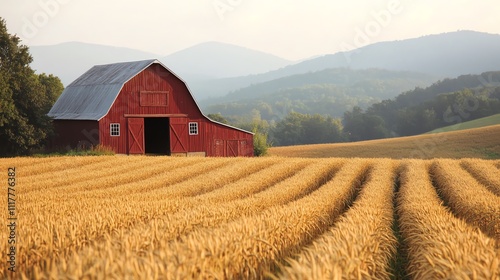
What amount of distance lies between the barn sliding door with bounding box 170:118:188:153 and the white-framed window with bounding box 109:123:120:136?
442 cm

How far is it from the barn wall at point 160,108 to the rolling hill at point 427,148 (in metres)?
19.1

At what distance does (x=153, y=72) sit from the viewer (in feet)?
161

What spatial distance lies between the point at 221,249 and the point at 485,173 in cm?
2463

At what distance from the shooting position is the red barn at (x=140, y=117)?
47.1 meters

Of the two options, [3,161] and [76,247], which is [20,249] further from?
[3,161]

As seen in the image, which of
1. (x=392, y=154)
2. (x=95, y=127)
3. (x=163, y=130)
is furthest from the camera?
(x=392, y=154)

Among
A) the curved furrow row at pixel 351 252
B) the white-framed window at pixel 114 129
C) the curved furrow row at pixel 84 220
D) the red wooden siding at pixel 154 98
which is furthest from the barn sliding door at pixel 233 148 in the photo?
the curved furrow row at pixel 351 252

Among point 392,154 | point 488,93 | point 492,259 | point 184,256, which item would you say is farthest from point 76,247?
point 488,93

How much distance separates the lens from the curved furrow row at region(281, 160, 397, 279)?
7.65 metres

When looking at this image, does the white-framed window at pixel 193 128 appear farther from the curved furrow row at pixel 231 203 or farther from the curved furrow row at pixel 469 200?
the curved furrow row at pixel 469 200

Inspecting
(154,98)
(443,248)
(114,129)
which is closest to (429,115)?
(154,98)

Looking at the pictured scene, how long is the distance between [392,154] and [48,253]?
194ft

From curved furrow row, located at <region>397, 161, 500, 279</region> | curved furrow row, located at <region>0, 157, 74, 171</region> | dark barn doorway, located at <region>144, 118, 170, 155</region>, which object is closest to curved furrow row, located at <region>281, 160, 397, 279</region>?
curved furrow row, located at <region>397, 161, 500, 279</region>

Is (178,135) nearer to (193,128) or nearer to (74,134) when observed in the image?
(193,128)
